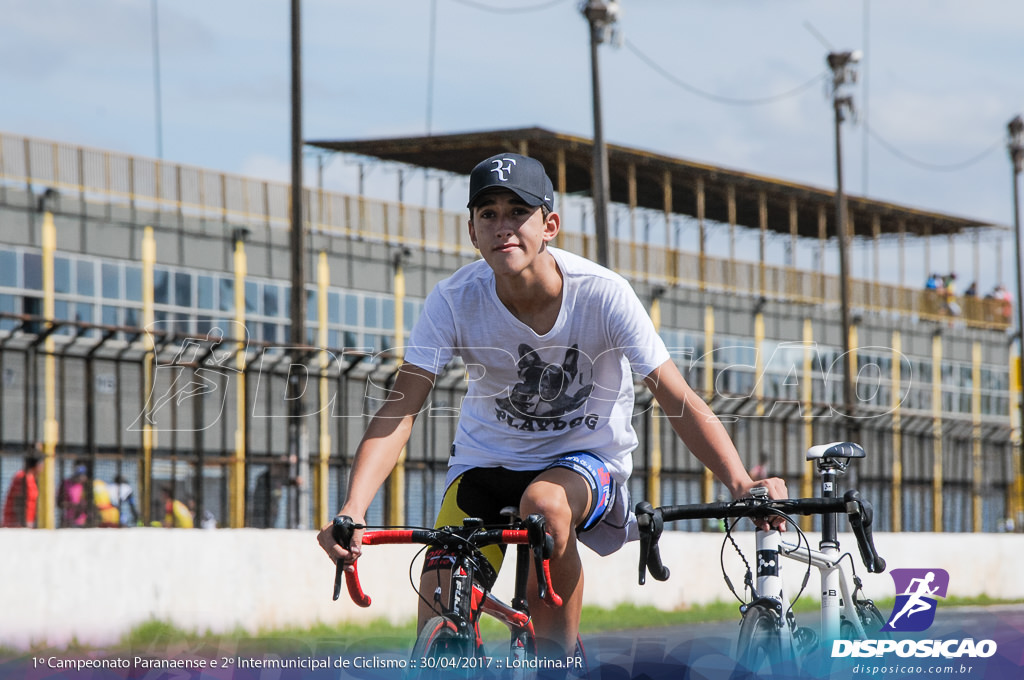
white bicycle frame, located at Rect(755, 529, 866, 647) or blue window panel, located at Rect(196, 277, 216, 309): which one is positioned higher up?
blue window panel, located at Rect(196, 277, 216, 309)

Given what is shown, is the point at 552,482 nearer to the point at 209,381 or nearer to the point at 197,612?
the point at 197,612

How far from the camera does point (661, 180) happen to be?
5438cm

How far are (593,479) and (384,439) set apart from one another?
681mm

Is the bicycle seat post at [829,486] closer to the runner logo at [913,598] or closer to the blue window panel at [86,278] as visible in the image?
the runner logo at [913,598]

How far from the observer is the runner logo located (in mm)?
6602

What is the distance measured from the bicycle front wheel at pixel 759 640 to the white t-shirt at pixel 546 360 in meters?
0.62

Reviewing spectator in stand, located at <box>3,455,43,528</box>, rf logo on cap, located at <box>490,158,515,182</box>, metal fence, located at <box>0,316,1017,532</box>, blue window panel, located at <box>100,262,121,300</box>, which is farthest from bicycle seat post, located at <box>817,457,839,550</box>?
blue window panel, located at <box>100,262,121,300</box>

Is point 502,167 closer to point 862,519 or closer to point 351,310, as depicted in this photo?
point 862,519

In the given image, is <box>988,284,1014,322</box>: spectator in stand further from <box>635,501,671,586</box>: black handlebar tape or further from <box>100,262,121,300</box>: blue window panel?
<box>635,501,671,586</box>: black handlebar tape

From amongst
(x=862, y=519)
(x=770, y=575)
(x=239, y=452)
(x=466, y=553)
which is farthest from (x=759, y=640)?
(x=239, y=452)

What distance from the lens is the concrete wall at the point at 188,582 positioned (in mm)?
10969

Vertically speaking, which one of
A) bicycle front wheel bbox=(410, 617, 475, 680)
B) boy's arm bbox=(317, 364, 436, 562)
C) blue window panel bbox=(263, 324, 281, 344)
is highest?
blue window panel bbox=(263, 324, 281, 344)

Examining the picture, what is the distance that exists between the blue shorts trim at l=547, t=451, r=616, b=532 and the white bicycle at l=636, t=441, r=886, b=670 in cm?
24

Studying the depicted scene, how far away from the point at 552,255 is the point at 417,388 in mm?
615
